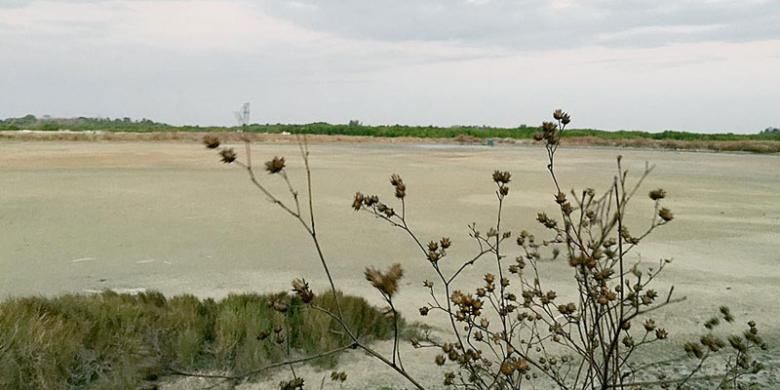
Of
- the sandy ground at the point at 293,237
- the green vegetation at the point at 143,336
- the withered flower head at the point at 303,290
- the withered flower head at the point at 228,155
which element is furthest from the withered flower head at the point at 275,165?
the sandy ground at the point at 293,237

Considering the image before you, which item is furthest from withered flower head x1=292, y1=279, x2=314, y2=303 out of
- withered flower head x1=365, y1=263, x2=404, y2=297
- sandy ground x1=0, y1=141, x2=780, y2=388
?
sandy ground x1=0, y1=141, x2=780, y2=388

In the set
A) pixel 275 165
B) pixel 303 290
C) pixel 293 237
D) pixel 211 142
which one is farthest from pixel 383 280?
pixel 293 237

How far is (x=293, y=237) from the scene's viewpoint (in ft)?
38.6

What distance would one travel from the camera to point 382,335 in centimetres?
621

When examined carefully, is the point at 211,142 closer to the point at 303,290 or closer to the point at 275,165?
the point at 275,165

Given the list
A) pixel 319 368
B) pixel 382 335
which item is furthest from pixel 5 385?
pixel 382 335

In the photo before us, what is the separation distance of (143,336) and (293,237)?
21.0ft

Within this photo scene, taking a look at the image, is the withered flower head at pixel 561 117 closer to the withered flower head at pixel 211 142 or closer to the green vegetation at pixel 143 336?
the withered flower head at pixel 211 142

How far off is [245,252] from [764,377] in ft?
23.7

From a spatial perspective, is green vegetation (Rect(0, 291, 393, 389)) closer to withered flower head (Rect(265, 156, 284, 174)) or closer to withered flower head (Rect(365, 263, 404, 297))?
withered flower head (Rect(265, 156, 284, 174))

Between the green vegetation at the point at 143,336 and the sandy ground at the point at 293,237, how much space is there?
0.51m

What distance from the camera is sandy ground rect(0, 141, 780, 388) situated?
7.96 m

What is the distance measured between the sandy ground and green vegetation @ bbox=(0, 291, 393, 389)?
0.51m

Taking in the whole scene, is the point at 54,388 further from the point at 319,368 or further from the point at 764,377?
the point at 764,377
